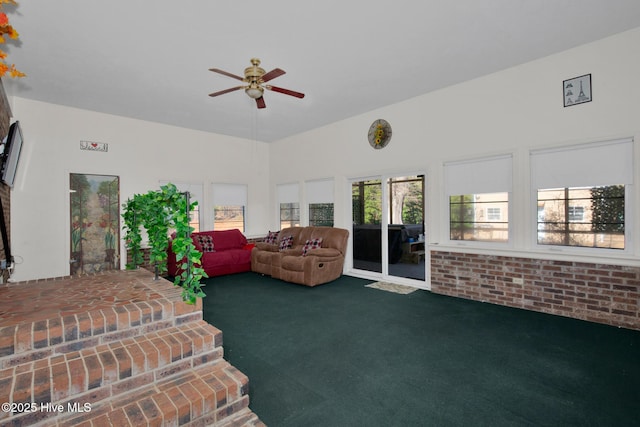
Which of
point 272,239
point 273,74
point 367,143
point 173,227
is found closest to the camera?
point 173,227

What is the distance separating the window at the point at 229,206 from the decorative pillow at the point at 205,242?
67 centimetres

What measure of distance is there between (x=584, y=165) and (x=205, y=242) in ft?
20.1

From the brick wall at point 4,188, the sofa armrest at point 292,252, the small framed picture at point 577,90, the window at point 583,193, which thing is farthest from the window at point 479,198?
the brick wall at point 4,188

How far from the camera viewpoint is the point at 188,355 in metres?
1.93

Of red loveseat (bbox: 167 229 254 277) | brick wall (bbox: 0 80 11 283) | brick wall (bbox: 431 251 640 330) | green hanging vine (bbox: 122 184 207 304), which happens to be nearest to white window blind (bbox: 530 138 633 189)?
brick wall (bbox: 431 251 640 330)

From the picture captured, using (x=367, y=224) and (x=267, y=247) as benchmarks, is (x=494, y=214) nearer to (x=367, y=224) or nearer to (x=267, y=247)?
(x=367, y=224)

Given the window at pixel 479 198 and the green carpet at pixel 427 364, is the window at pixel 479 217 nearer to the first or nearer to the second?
the window at pixel 479 198

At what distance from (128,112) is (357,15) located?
4.52m

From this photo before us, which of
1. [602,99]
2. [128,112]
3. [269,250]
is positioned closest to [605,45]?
[602,99]

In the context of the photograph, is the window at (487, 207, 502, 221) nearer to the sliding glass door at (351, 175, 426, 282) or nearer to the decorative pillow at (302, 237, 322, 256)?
the sliding glass door at (351, 175, 426, 282)

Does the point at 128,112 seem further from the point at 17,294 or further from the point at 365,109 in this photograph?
the point at 365,109

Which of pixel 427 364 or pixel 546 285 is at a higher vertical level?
pixel 546 285

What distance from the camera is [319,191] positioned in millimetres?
6562

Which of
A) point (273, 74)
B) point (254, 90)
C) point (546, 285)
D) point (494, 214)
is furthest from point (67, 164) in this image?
point (546, 285)
